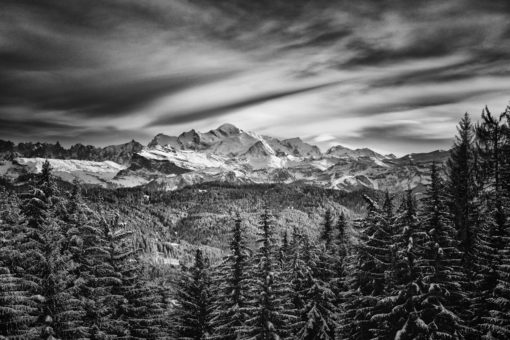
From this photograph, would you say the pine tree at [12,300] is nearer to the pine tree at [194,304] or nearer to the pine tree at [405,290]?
the pine tree at [194,304]

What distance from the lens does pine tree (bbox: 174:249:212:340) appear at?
39188mm

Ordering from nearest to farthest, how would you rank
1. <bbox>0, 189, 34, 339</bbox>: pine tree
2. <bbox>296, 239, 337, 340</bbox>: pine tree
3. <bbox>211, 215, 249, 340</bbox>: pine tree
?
<bbox>0, 189, 34, 339</bbox>: pine tree → <bbox>211, 215, 249, 340</bbox>: pine tree → <bbox>296, 239, 337, 340</bbox>: pine tree

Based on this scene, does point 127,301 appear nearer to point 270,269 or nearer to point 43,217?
point 43,217

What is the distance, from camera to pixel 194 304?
1549 inches

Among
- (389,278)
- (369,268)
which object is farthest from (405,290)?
(369,268)

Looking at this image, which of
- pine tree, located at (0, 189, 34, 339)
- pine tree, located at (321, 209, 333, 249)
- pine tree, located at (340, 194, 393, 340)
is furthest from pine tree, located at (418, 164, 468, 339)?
pine tree, located at (0, 189, 34, 339)

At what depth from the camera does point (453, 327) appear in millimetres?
27250

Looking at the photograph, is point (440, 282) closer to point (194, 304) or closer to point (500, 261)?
point (500, 261)

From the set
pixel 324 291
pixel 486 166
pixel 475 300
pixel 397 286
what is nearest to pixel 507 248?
pixel 475 300

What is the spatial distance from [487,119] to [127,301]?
41.5 m

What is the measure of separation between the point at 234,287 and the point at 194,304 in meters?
6.00

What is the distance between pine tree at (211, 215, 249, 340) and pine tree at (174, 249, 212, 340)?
3.60 m

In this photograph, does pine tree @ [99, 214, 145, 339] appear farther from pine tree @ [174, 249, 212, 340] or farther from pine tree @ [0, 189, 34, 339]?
pine tree @ [0, 189, 34, 339]

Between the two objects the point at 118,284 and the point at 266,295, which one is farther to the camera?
the point at 118,284
